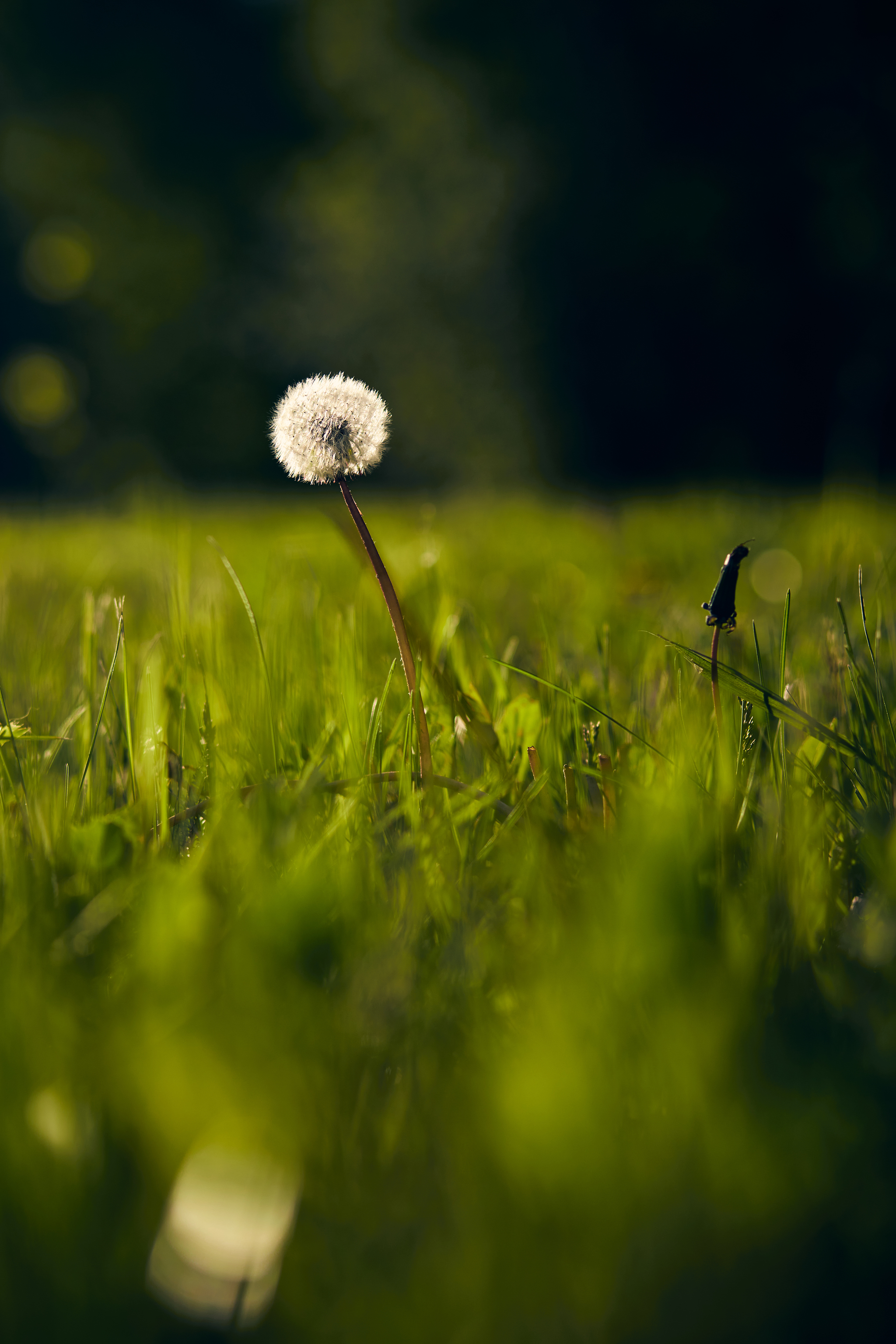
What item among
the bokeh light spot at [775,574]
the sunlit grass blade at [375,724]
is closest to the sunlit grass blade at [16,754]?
the sunlit grass blade at [375,724]

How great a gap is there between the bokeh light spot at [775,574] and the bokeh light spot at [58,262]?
34.1 ft

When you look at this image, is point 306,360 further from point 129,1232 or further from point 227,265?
point 129,1232

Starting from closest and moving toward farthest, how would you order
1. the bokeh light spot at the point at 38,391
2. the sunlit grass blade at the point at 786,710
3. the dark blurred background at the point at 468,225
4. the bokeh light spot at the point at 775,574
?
the sunlit grass blade at the point at 786,710 < the bokeh light spot at the point at 775,574 < the dark blurred background at the point at 468,225 < the bokeh light spot at the point at 38,391

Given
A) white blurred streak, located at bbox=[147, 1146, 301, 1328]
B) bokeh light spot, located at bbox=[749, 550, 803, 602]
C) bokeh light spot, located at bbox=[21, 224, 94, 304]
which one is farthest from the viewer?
bokeh light spot, located at bbox=[21, 224, 94, 304]

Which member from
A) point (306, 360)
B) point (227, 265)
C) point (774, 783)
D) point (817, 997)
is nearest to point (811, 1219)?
point (817, 997)

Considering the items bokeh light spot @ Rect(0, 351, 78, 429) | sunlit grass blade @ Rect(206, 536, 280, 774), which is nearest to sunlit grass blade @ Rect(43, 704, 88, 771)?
sunlit grass blade @ Rect(206, 536, 280, 774)

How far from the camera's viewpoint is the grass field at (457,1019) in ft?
1.20

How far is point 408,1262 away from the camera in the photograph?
374 mm

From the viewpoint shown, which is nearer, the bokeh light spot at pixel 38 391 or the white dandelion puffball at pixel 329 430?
the white dandelion puffball at pixel 329 430

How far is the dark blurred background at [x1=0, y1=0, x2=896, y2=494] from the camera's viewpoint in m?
8.53

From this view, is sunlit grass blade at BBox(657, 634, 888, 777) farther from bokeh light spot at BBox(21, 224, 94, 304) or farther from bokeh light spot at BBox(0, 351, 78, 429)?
bokeh light spot at BBox(21, 224, 94, 304)

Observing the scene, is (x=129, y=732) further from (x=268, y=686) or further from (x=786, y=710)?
(x=786, y=710)

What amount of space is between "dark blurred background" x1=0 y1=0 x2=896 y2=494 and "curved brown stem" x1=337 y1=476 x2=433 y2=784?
7768 mm

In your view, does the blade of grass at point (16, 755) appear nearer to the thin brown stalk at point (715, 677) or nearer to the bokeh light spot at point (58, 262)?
the thin brown stalk at point (715, 677)
